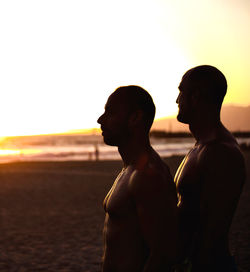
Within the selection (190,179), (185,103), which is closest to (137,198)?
(190,179)

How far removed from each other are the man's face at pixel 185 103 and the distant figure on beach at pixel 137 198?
11.4 inches

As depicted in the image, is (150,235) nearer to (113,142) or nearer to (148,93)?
(113,142)

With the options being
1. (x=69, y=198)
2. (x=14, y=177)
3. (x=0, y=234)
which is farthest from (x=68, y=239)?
(x=14, y=177)

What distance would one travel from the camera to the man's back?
2.05 meters

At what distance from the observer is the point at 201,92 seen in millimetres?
2270

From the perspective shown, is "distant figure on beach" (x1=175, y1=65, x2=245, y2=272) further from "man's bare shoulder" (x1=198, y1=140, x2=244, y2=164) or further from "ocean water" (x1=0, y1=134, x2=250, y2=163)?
"ocean water" (x1=0, y1=134, x2=250, y2=163)

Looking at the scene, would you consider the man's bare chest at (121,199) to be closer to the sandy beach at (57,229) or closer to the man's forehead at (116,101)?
the man's forehead at (116,101)

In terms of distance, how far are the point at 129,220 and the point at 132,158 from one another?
0.98ft

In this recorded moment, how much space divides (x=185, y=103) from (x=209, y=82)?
164mm

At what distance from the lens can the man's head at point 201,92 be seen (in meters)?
2.27

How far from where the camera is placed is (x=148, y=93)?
2.08 meters

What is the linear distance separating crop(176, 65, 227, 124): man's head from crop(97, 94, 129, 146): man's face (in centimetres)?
39

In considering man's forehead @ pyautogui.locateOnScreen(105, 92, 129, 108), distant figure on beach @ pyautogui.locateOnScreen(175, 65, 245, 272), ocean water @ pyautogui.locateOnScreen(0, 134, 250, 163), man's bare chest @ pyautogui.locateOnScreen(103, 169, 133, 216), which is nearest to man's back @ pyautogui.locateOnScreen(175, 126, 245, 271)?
distant figure on beach @ pyautogui.locateOnScreen(175, 65, 245, 272)

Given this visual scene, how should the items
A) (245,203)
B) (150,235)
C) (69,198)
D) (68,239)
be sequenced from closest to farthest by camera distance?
1. (150,235)
2. (68,239)
3. (245,203)
4. (69,198)
